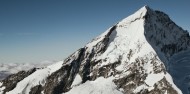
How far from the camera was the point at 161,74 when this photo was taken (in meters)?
147

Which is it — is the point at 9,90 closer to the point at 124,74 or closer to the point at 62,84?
the point at 62,84

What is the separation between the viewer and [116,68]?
564 feet

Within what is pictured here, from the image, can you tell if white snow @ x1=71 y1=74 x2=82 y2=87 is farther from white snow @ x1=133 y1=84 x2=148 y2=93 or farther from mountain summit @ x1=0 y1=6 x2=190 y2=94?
white snow @ x1=133 y1=84 x2=148 y2=93

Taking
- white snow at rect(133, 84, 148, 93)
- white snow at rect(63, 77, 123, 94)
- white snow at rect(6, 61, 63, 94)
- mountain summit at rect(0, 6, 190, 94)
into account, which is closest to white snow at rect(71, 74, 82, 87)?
mountain summit at rect(0, 6, 190, 94)

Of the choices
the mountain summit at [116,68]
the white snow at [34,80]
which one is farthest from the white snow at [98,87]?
the white snow at [34,80]

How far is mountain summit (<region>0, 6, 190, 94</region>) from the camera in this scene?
509ft

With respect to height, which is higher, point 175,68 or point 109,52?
point 109,52

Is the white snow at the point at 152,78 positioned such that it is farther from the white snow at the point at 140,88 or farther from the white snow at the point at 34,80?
the white snow at the point at 34,80

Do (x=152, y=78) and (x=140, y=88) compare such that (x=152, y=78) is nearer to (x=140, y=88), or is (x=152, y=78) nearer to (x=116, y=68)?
(x=140, y=88)

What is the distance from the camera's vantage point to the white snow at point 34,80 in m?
182

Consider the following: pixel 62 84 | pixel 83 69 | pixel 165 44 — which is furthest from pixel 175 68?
pixel 62 84

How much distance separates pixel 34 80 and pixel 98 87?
45.4 meters

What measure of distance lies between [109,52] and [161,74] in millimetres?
46588

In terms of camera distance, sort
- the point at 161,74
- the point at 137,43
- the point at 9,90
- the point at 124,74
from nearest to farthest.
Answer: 1. the point at 161,74
2. the point at 124,74
3. the point at 137,43
4. the point at 9,90
